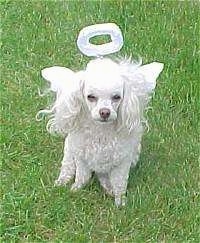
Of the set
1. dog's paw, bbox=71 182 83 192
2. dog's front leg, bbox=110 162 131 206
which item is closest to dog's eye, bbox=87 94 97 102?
dog's front leg, bbox=110 162 131 206

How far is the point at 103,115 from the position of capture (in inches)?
108

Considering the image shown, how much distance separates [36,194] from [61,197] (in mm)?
102

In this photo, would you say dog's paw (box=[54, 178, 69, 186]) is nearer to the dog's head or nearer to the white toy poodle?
the white toy poodle

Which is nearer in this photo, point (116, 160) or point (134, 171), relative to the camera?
point (116, 160)

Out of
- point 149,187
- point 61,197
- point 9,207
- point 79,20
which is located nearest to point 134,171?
point 149,187

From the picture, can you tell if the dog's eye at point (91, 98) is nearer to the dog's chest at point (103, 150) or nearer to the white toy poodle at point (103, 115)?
the white toy poodle at point (103, 115)

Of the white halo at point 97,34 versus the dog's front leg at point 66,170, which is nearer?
the white halo at point 97,34

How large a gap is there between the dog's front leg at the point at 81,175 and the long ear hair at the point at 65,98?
0.47 ft

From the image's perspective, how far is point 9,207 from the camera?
2.98 metres

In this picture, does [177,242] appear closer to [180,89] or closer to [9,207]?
[9,207]

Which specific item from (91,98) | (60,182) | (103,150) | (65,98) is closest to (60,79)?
(65,98)

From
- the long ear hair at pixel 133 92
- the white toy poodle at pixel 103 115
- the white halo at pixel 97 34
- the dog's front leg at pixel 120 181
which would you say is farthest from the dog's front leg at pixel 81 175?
the white halo at pixel 97 34

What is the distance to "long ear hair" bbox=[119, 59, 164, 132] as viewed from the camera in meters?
2.86

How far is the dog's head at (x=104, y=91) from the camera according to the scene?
9.05ft
